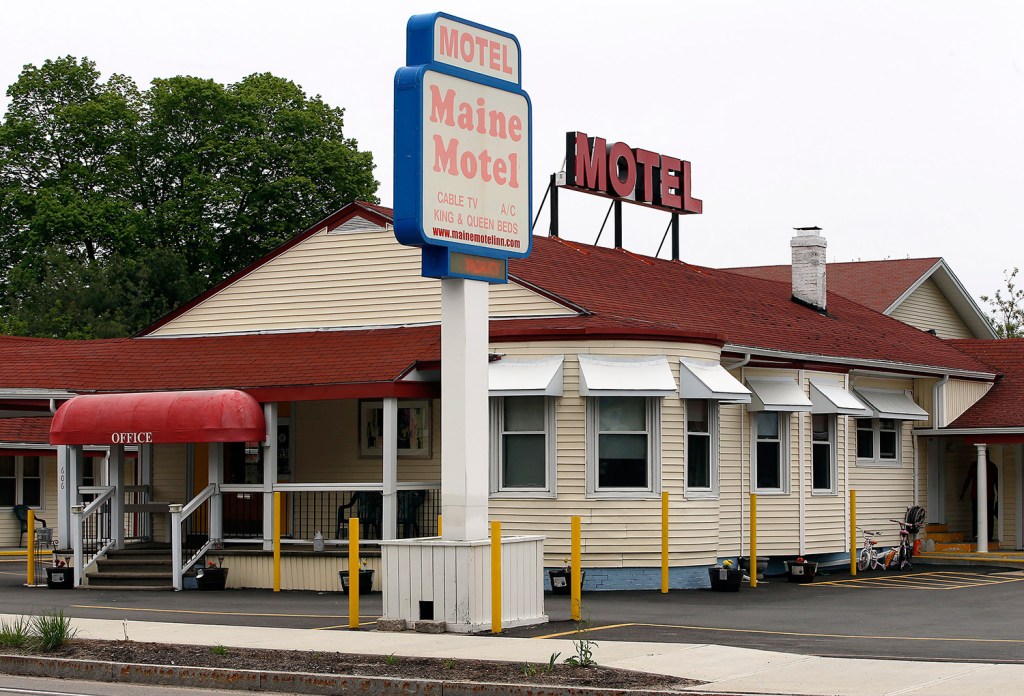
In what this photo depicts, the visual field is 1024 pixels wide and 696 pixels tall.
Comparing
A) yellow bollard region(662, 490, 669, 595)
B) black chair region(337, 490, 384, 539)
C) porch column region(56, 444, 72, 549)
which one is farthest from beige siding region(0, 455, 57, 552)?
yellow bollard region(662, 490, 669, 595)

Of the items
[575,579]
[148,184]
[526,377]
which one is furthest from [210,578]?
[148,184]

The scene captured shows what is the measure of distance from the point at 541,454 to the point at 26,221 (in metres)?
34.5

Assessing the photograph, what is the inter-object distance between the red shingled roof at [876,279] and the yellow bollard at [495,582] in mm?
23906

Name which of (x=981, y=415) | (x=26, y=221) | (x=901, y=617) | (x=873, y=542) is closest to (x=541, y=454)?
(x=901, y=617)

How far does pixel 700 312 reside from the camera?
1066 inches

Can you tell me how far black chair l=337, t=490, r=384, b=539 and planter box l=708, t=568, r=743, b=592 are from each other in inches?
206

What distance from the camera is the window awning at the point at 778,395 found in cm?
2536

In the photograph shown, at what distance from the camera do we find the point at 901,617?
1862 centimetres

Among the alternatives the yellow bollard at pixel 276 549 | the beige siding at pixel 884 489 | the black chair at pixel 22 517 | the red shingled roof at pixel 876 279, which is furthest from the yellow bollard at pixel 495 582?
the black chair at pixel 22 517

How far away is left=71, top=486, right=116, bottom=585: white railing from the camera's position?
24.0 m

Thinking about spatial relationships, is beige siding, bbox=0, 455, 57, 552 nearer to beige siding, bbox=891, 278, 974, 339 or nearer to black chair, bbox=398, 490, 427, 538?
black chair, bbox=398, 490, 427, 538

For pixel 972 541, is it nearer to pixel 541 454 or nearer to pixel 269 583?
pixel 541 454

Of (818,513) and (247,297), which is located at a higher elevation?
(247,297)

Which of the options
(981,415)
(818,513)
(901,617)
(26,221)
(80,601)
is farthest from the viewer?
(26,221)
